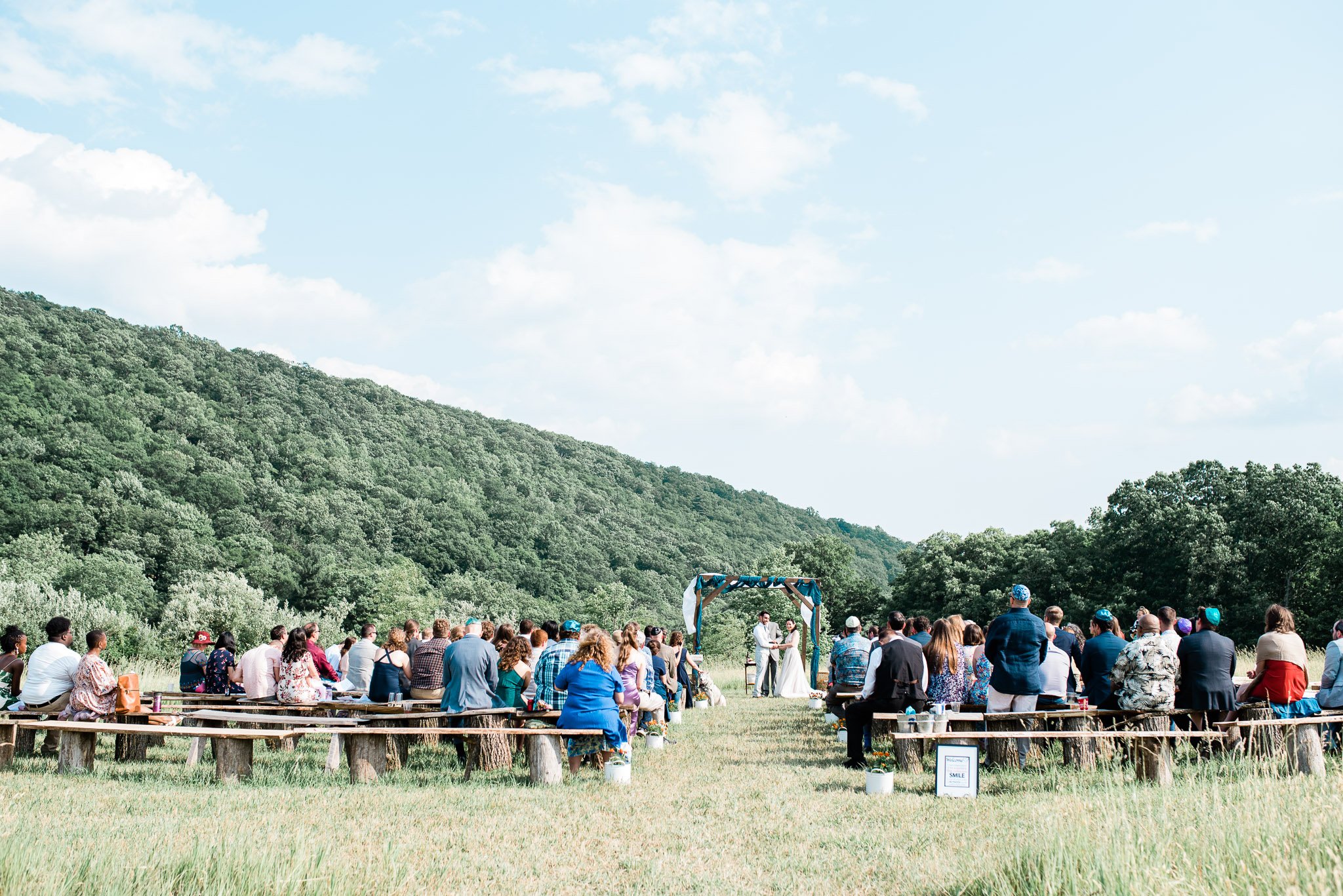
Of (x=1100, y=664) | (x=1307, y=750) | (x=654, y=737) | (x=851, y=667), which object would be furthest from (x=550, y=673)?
(x=1307, y=750)

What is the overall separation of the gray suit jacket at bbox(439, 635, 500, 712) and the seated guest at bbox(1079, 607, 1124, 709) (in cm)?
563

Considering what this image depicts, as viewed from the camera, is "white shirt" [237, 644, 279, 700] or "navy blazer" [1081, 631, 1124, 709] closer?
"navy blazer" [1081, 631, 1124, 709]

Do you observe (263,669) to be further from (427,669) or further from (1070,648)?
(1070,648)

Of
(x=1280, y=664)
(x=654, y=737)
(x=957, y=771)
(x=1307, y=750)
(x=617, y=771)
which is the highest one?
(x=1280, y=664)

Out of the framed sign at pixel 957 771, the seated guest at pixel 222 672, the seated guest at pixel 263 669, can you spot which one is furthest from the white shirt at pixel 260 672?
the framed sign at pixel 957 771

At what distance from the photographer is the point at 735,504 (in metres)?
91.6

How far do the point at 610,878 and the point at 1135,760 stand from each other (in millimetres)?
4717

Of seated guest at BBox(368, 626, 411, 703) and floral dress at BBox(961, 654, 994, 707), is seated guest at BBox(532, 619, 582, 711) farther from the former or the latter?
floral dress at BBox(961, 654, 994, 707)

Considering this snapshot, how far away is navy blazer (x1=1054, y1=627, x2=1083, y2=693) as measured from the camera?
Result: 10.1 meters

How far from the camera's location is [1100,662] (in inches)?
379

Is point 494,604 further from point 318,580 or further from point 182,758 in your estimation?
point 182,758

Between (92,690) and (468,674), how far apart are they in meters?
3.18

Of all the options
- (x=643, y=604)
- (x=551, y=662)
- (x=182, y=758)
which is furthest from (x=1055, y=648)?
(x=643, y=604)

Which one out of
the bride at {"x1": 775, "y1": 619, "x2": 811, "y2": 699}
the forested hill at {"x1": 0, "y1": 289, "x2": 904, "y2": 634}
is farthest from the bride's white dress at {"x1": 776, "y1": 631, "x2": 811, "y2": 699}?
the forested hill at {"x1": 0, "y1": 289, "x2": 904, "y2": 634}
